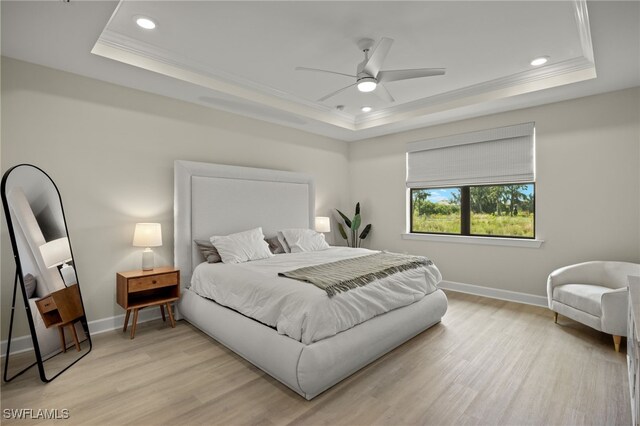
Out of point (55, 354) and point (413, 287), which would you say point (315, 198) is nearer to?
point (413, 287)

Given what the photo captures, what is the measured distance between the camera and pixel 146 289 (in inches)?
124

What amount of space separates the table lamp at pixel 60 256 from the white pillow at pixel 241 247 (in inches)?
51.6

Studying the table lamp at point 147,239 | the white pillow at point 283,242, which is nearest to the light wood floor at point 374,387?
the table lamp at point 147,239

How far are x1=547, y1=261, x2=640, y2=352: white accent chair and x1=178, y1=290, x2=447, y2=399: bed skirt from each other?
4.23 feet

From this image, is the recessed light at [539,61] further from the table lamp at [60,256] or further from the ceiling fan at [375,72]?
the table lamp at [60,256]

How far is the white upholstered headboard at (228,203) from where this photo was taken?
11.9ft

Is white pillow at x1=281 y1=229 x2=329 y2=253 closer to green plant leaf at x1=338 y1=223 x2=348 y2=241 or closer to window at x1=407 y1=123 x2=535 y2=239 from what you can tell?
green plant leaf at x1=338 y1=223 x2=348 y2=241

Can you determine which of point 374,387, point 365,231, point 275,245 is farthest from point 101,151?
point 365,231

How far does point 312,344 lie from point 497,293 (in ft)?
11.1

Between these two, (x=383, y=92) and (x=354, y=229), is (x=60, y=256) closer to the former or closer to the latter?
(x=383, y=92)

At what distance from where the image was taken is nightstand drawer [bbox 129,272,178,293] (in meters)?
3.07

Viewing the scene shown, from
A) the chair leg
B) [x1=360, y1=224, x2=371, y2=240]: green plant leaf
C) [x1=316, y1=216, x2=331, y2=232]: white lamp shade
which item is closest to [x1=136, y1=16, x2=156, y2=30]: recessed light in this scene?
[x1=316, y1=216, x2=331, y2=232]: white lamp shade

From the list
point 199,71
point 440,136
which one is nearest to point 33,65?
point 199,71

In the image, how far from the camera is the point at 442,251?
4.96m
